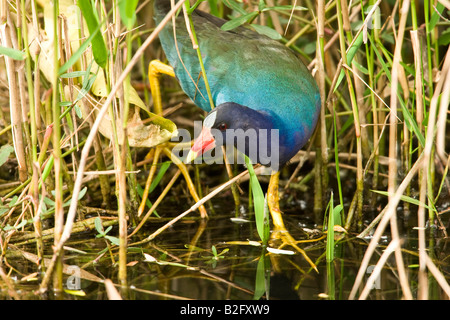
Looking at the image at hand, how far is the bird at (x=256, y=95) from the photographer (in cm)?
201

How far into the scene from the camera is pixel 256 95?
2.12 metres

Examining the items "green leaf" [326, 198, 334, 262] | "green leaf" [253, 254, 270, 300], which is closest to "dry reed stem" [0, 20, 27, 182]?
"green leaf" [253, 254, 270, 300]

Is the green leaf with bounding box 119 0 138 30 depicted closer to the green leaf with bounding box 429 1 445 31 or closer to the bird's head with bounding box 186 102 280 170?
the bird's head with bounding box 186 102 280 170

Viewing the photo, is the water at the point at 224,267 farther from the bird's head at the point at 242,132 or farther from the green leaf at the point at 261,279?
the bird's head at the point at 242,132

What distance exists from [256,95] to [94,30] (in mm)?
816

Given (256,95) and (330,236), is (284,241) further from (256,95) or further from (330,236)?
(256,95)

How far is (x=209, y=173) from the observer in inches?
115

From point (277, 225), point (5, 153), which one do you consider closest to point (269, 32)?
point (277, 225)

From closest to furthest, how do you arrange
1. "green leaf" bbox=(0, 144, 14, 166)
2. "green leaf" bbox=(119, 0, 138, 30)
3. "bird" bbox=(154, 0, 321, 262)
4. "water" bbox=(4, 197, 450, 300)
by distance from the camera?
"green leaf" bbox=(119, 0, 138, 30)
"water" bbox=(4, 197, 450, 300)
"green leaf" bbox=(0, 144, 14, 166)
"bird" bbox=(154, 0, 321, 262)

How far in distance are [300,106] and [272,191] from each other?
1.37ft

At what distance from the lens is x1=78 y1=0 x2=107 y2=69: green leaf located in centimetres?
143

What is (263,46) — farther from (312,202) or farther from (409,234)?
(409,234)

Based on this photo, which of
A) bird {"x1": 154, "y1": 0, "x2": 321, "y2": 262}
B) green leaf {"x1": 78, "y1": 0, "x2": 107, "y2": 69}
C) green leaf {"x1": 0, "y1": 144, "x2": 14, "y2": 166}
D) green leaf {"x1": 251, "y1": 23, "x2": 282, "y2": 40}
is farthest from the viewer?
green leaf {"x1": 251, "y1": 23, "x2": 282, "y2": 40}

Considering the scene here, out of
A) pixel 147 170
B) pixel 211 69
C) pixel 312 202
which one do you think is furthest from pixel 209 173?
pixel 211 69
